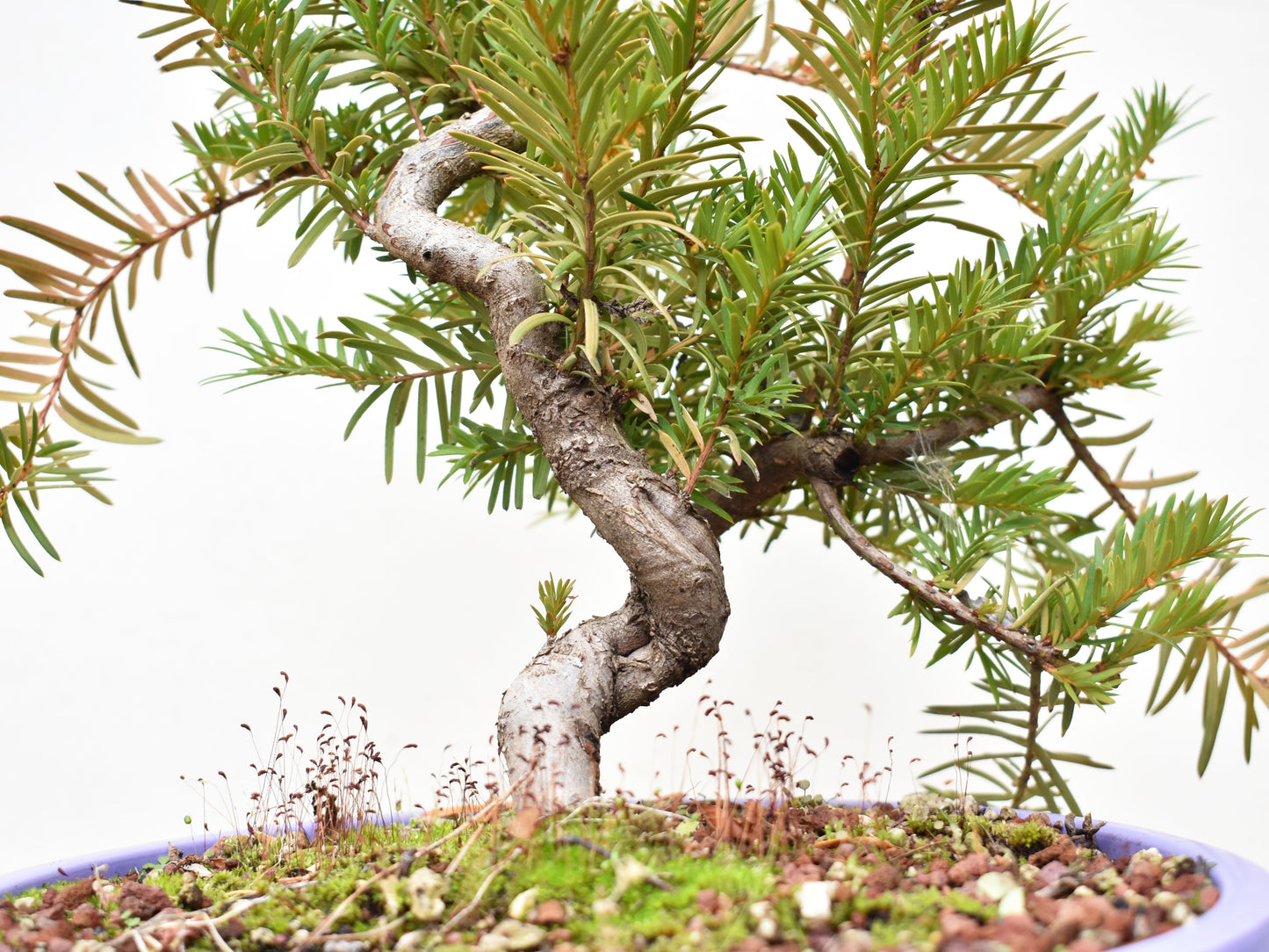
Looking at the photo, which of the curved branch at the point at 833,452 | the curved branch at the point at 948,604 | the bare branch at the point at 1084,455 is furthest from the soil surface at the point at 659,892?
the bare branch at the point at 1084,455

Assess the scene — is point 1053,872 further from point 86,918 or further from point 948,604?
point 86,918

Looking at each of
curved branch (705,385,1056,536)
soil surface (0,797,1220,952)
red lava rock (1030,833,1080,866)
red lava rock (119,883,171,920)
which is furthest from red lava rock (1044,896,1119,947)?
red lava rock (119,883,171,920)

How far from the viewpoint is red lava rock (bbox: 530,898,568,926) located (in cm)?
45

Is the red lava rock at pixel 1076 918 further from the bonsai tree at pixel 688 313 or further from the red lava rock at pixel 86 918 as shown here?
the red lava rock at pixel 86 918

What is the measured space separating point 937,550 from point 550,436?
30 cm

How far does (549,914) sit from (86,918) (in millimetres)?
277

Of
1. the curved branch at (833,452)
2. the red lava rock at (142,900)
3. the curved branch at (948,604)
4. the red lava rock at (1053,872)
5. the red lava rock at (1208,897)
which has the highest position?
the curved branch at (833,452)

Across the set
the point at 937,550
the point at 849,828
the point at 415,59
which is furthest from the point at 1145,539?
the point at 415,59

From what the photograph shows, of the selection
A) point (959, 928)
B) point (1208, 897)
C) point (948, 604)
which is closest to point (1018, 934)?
point (959, 928)

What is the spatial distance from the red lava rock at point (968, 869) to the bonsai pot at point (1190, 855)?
0.37 feet

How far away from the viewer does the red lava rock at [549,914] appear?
45cm

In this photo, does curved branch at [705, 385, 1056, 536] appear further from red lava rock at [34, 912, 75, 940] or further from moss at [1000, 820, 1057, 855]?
red lava rock at [34, 912, 75, 940]

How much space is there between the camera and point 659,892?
467 mm

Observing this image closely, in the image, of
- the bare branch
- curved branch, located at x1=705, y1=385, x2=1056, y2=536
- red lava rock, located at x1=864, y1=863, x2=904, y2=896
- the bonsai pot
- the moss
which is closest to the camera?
the bonsai pot
